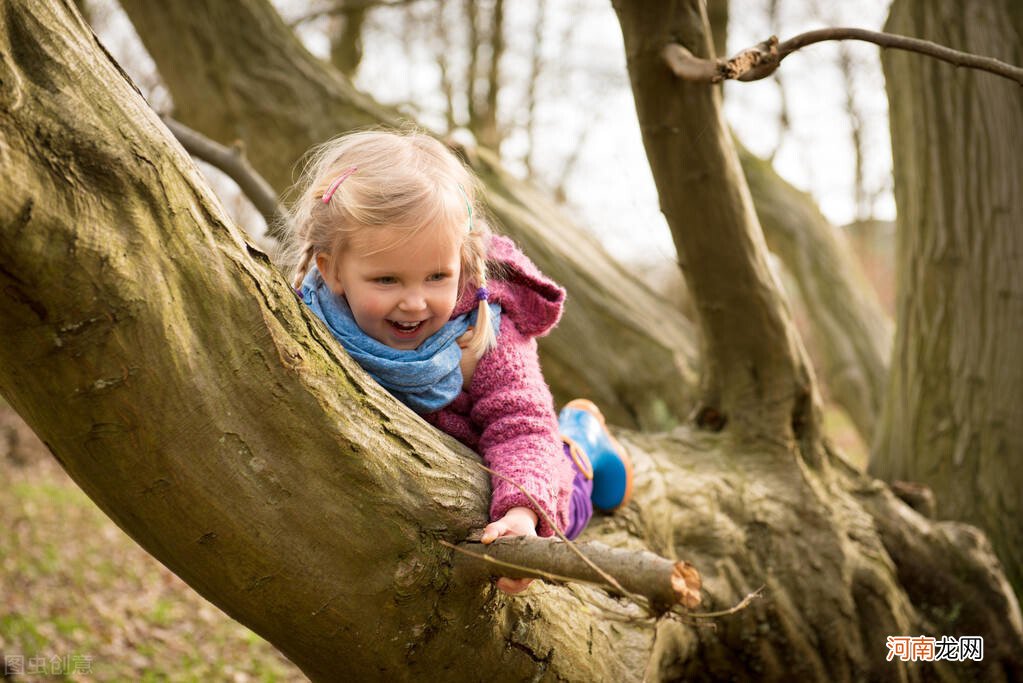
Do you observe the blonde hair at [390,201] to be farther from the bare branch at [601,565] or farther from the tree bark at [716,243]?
the tree bark at [716,243]

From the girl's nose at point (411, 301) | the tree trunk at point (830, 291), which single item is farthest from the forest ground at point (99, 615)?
the tree trunk at point (830, 291)

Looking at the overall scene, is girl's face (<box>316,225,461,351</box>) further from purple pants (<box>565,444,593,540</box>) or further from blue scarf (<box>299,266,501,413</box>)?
purple pants (<box>565,444,593,540</box>)

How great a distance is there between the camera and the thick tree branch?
2256 millimetres

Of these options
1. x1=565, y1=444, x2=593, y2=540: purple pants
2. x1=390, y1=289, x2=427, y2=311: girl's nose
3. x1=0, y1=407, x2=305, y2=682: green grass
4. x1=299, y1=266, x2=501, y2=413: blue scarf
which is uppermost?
x1=390, y1=289, x2=427, y2=311: girl's nose

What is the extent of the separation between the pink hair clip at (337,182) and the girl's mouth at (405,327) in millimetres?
346

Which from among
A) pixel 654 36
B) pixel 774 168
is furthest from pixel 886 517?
pixel 774 168

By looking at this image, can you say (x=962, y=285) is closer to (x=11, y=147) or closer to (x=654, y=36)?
(x=654, y=36)

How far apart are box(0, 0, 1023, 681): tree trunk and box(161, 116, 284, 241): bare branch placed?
6.53 feet

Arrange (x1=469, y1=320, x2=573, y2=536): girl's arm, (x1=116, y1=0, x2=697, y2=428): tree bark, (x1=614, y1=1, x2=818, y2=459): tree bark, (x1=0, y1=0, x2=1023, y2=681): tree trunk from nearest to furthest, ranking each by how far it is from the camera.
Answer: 1. (x1=0, y1=0, x2=1023, y2=681): tree trunk
2. (x1=469, y1=320, x2=573, y2=536): girl's arm
3. (x1=614, y1=1, x2=818, y2=459): tree bark
4. (x1=116, y1=0, x2=697, y2=428): tree bark

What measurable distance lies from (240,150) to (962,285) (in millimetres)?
3510

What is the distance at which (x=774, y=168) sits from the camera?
270 inches

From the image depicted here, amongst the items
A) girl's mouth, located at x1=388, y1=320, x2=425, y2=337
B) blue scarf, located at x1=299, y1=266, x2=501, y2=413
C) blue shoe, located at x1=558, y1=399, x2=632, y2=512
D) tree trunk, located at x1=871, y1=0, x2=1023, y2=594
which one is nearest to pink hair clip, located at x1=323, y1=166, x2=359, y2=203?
blue scarf, located at x1=299, y1=266, x2=501, y2=413

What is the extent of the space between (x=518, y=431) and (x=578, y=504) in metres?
0.64

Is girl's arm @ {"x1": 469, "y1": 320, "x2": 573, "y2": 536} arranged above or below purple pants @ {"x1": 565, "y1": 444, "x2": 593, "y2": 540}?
above
